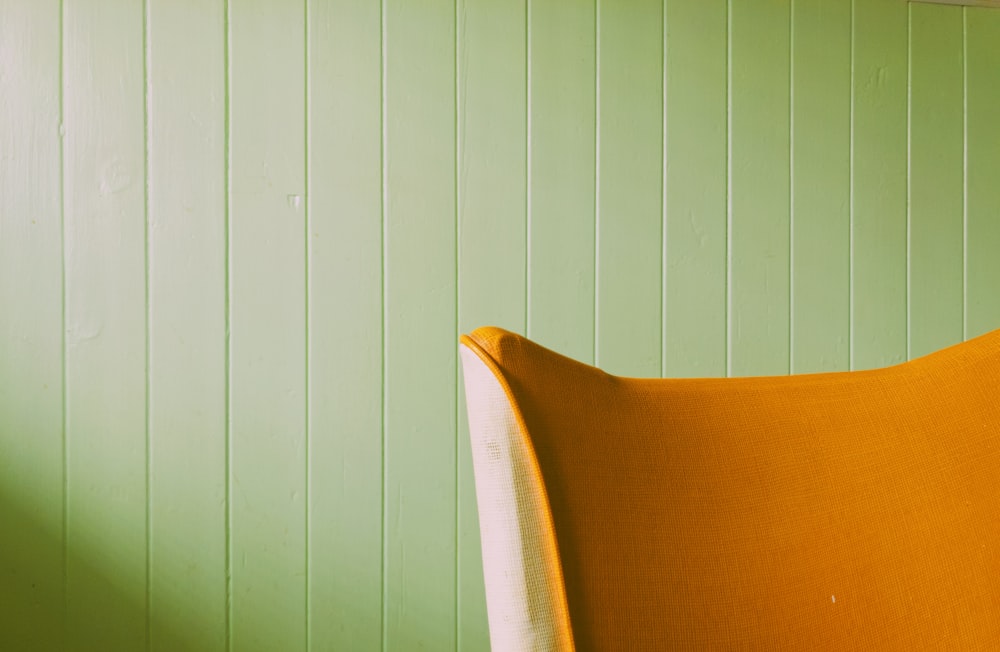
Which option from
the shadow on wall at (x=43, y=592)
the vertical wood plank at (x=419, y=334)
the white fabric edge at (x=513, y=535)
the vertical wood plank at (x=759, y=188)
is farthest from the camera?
the vertical wood plank at (x=759, y=188)

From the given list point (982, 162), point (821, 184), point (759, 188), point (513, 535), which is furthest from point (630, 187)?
point (513, 535)

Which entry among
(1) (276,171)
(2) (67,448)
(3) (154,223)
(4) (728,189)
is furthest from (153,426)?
(4) (728,189)

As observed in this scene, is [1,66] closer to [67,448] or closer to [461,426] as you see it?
[67,448]

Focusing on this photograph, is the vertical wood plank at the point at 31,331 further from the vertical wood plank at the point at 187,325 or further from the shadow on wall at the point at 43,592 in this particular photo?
the vertical wood plank at the point at 187,325

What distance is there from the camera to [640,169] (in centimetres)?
135

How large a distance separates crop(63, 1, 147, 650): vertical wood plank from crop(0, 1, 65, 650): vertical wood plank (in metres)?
0.02

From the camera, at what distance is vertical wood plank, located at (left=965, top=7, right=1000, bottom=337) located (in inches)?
58.2

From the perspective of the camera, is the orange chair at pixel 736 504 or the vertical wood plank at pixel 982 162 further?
the vertical wood plank at pixel 982 162

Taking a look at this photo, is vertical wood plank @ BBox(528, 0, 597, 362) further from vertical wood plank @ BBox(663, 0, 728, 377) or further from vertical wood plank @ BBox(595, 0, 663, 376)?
vertical wood plank @ BBox(663, 0, 728, 377)

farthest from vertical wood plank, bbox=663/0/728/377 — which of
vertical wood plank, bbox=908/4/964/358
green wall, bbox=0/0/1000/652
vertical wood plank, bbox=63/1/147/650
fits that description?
vertical wood plank, bbox=63/1/147/650

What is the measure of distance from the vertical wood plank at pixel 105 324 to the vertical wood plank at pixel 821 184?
3.70ft

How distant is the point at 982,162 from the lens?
4.86 feet

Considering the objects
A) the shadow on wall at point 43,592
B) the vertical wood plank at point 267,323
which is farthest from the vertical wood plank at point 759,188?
the shadow on wall at point 43,592

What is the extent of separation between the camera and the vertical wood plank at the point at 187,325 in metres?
1.20
